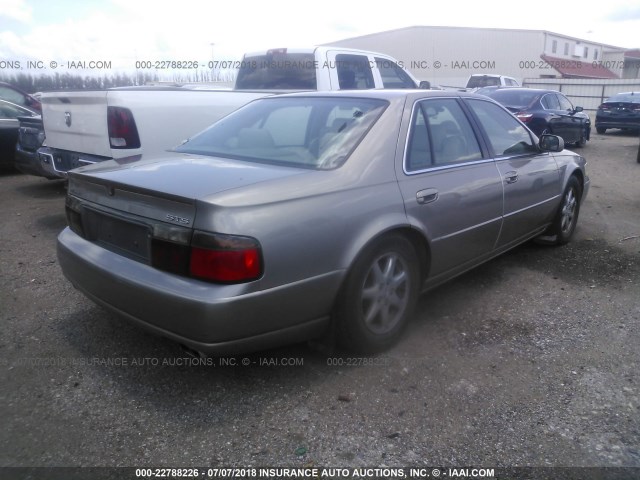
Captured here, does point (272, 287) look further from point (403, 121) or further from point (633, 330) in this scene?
point (633, 330)

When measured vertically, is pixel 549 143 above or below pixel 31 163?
above

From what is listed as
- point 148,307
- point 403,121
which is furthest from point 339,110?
point 148,307

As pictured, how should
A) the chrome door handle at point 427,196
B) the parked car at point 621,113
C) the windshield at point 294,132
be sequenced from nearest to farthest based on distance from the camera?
the windshield at point 294,132
the chrome door handle at point 427,196
the parked car at point 621,113

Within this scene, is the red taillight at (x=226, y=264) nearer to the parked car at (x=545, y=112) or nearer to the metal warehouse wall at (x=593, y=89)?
the parked car at (x=545, y=112)

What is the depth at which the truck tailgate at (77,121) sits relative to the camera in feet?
18.0

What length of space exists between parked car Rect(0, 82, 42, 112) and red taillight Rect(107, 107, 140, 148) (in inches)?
253

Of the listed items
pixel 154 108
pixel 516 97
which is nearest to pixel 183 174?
pixel 154 108

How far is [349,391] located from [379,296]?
583 millimetres

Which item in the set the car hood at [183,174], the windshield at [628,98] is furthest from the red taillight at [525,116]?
the car hood at [183,174]

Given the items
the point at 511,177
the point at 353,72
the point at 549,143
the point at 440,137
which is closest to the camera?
the point at 440,137

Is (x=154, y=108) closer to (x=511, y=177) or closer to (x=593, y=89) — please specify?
(x=511, y=177)

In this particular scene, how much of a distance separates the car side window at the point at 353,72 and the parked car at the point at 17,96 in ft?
21.6

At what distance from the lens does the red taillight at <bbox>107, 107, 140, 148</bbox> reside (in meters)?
5.38

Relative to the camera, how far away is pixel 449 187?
3.57 metres
